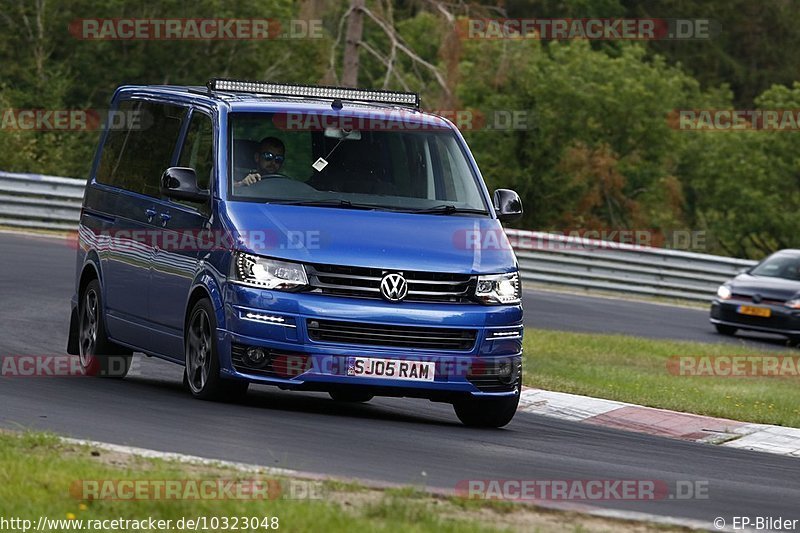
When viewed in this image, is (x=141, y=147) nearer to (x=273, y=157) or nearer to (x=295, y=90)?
(x=295, y=90)

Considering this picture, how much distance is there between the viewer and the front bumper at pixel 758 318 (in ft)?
86.8

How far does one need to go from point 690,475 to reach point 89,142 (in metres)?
35.7

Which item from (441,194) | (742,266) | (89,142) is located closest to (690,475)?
(441,194)

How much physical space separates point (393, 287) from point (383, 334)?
30 cm

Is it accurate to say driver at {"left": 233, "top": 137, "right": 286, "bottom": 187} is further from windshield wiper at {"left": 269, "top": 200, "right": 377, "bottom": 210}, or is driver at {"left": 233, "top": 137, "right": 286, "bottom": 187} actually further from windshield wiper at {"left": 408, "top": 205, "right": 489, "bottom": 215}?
windshield wiper at {"left": 408, "top": 205, "right": 489, "bottom": 215}

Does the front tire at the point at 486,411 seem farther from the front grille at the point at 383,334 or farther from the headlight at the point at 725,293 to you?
the headlight at the point at 725,293

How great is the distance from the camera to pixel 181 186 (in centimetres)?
1130

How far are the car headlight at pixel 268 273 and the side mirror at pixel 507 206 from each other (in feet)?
6.43

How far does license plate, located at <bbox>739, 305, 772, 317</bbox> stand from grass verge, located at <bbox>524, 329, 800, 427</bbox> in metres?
3.07

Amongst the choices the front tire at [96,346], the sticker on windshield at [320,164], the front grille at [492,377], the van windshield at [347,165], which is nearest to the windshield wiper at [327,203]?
the van windshield at [347,165]

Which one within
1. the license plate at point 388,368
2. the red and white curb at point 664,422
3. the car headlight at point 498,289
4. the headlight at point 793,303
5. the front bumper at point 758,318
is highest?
the car headlight at point 498,289

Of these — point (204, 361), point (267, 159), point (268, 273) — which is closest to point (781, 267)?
point (267, 159)

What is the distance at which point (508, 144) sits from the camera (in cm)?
5331

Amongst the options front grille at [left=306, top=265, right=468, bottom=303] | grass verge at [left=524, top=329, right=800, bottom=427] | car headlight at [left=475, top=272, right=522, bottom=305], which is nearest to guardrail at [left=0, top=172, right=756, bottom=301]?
grass verge at [left=524, top=329, right=800, bottom=427]
